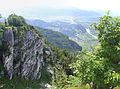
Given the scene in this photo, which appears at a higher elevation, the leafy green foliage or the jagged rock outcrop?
the leafy green foliage

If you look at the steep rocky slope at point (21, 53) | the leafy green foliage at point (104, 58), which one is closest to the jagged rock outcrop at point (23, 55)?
the steep rocky slope at point (21, 53)

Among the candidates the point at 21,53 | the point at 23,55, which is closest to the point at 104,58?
the point at 21,53

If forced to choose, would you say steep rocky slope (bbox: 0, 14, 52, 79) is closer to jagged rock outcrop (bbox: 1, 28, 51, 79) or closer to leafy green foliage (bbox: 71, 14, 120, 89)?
jagged rock outcrop (bbox: 1, 28, 51, 79)

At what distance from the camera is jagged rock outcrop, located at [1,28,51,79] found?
555 feet

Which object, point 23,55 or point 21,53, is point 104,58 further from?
point 23,55

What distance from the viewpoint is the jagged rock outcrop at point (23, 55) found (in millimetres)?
169250

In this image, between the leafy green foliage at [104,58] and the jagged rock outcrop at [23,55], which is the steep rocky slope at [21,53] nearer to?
the jagged rock outcrop at [23,55]

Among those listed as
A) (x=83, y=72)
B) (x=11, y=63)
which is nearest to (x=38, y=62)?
(x=11, y=63)

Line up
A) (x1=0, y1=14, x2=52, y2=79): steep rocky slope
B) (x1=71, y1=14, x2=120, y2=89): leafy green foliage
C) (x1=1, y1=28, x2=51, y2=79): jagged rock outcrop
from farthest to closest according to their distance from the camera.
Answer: (x1=1, y1=28, x2=51, y2=79): jagged rock outcrop, (x1=0, y1=14, x2=52, y2=79): steep rocky slope, (x1=71, y1=14, x2=120, y2=89): leafy green foliage

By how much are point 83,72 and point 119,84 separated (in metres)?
3.25

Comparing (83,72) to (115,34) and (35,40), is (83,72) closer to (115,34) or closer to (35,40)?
(115,34)

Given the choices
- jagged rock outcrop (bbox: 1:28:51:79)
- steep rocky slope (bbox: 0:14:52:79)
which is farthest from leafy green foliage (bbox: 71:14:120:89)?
jagged rock outcrop (bbox: 1:28:51:79)

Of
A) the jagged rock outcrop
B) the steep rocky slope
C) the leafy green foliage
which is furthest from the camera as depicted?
the jagged rock outcrop

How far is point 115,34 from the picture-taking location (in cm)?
2795
